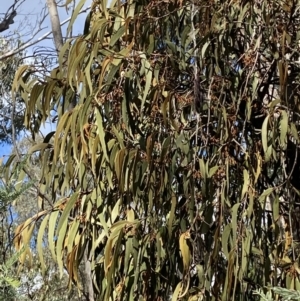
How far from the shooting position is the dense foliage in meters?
1.58

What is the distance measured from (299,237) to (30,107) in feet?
2.95

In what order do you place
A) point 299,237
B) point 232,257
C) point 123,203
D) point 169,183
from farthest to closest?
point 299,237, point 123,203, point 169,183, point 232,257

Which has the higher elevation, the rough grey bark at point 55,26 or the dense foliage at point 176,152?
the rough grey bark at point 55,26

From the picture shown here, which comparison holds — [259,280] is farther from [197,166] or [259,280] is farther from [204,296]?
[197,166]

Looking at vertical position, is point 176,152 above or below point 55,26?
below

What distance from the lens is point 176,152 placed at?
1613 millimetres

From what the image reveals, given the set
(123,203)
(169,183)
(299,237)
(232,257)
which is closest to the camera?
(232,257)

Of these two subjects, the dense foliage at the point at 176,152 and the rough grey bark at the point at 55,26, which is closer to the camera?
the dense foliage at the point at 176,152

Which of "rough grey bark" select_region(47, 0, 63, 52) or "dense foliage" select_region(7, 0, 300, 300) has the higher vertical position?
→ "rough grey bark" select_region(47, 0, 63, 52)

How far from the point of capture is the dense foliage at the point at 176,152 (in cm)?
158

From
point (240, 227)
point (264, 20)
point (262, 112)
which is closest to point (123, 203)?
point (240, 227)

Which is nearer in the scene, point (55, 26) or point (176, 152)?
point (176, 152)

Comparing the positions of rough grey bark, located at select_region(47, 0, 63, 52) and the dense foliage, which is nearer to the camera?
the dense foliage

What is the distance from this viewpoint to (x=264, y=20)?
68.7 inches
